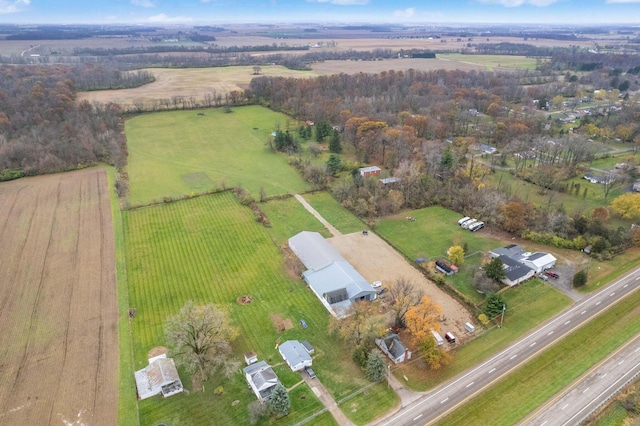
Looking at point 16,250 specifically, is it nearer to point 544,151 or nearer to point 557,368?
point 557,368

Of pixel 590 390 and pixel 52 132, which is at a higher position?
pixel 52 132

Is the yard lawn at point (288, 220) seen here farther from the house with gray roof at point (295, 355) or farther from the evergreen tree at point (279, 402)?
the evergreen tree at point (279, 402)

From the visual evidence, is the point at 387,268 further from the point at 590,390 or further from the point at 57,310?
the point at 57,310

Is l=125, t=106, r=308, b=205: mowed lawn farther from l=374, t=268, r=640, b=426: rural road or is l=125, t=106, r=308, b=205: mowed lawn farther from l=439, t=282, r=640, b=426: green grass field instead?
l=439, t=282, r=640, b=426: green grass field

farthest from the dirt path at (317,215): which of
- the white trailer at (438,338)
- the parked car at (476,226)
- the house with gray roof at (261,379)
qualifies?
the house with gray roof at (261,379)

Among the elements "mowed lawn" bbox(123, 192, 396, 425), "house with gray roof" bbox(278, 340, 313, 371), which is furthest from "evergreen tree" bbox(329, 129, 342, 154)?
"house with gray roof" bbox(278, 340, 313, 371)

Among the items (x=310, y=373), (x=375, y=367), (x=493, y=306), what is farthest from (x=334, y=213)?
(x=375, y=367)
